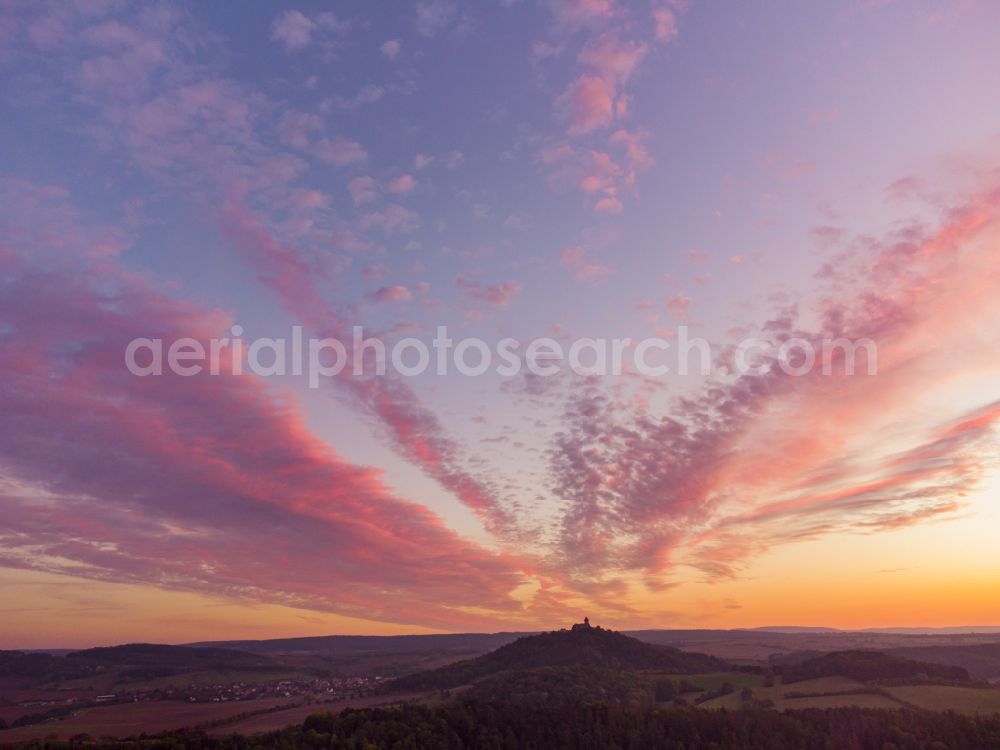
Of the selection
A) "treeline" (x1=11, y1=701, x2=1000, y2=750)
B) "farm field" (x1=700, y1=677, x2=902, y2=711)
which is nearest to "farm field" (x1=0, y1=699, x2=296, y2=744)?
"treeline" (x1=11, y1=701, x2=1000, y2=750)

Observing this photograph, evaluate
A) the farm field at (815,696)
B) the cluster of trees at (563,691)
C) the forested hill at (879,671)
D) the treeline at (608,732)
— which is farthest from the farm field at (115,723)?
the forested hill at (879,671)

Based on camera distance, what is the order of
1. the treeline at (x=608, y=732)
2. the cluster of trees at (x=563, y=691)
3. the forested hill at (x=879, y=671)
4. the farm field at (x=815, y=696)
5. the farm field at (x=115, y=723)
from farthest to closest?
the forested hill at (x=879, y=671), the cluster of trees at (x=563, y=691), the farm field at (x=115, y=723), the farm field at (x=815, y=696), the treeline at (x=608, y=732)

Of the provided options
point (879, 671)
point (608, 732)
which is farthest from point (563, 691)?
point (879, 671)

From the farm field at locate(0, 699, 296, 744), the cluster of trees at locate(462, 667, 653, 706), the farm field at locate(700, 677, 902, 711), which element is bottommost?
the farm field at locate(0, 699, 296, 744)

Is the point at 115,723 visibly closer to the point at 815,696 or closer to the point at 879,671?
the point at 815,696

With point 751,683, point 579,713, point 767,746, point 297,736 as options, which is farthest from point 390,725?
point 751,683

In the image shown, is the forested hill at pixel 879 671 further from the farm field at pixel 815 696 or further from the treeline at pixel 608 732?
the treeline at pixel 608 732

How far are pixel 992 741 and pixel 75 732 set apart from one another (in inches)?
7437

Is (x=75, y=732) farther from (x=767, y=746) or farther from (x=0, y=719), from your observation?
(x=767, y=746)

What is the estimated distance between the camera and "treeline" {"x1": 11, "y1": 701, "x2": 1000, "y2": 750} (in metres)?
120

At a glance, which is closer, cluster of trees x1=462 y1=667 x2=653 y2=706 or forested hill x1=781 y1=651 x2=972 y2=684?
cluster of trees x1=462 y1=667 x2=653 y2=706

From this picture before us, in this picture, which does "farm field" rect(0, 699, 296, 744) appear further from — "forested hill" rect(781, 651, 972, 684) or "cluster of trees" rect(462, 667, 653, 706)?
"forested hill" rect(781, 651, 972, 684)

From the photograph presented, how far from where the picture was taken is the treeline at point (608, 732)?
119750 mm

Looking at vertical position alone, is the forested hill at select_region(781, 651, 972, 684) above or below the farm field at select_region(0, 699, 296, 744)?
above
